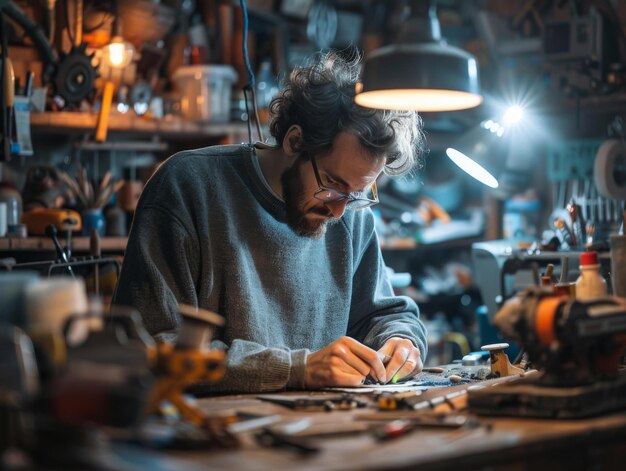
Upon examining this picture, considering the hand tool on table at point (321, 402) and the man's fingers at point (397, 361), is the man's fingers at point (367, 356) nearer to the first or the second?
the man's fingers at point (397, 361)

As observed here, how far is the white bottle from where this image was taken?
8.05 feet

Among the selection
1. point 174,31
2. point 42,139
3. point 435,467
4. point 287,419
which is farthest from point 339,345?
point 174,31

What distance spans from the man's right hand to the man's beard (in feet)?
1.78

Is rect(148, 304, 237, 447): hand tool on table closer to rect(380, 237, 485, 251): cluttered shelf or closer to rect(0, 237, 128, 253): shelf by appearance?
rect(0, 237, 128, 253): shelf

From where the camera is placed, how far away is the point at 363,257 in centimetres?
335

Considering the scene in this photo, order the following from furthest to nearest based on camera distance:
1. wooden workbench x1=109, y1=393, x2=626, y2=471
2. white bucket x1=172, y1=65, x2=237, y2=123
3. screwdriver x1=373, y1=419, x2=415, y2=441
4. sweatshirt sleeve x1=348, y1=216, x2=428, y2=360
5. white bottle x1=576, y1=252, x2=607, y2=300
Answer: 1. white bucket x1=172, y1=65, x2=237, y2=123
2. sweatshirt sleeve x1=348, y1=216, x2=428, y2=360
3. white bottle x1=576, y1=252, x2=607, y2=300
4. screwdriver x1=373, y1=419, x2=415, y2=441
5. wooden workbench x1=109, y1=393, x2=626, y2=471

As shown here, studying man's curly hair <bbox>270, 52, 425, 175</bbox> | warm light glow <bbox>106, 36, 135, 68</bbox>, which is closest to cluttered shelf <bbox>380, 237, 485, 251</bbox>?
warm light glow <bbox>106, 36, 135, 68</bbox>

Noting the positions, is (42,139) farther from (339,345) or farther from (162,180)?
(339,345)

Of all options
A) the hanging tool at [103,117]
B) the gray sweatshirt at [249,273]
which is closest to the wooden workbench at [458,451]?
the gray sweatshirt at [249,273]

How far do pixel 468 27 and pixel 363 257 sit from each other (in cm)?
340

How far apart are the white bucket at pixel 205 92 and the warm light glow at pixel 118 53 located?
13.8 inches

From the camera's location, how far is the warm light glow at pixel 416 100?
2541 millimetres

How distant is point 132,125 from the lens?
4875 mm

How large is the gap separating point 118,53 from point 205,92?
0.52 meters
